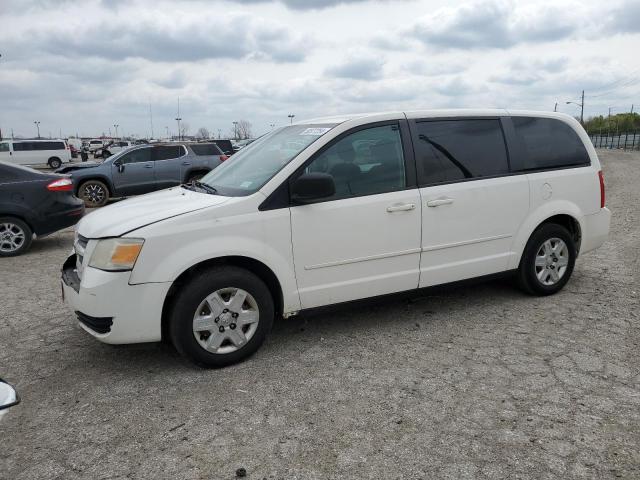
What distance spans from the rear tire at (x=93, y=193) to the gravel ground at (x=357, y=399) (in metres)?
9.48

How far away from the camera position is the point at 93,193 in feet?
46.0

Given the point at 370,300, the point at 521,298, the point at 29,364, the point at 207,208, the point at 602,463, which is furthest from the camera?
the point at 521,298

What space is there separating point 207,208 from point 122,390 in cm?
133

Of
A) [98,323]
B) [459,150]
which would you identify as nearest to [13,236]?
[98,323]

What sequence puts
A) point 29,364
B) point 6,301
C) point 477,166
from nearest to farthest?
point 29,364, point 477,166, point 6,301

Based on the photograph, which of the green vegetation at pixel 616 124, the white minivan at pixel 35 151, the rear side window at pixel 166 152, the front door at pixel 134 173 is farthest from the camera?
the green vegetation at pixel 616 124

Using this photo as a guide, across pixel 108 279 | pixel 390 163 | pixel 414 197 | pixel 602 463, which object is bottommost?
pixel 602 463

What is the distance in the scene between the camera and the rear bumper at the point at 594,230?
17.6ft

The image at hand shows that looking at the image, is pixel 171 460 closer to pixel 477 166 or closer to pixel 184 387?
pixel 184 387

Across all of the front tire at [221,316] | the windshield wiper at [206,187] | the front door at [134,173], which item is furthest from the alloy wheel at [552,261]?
the front door at [134,173]

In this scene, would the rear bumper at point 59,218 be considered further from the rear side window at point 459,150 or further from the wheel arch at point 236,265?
the rear side window at point 459,150

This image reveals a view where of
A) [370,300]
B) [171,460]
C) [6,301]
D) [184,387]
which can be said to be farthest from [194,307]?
[6,301]

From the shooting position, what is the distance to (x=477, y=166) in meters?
4.72

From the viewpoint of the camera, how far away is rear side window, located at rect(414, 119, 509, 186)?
177 inches
